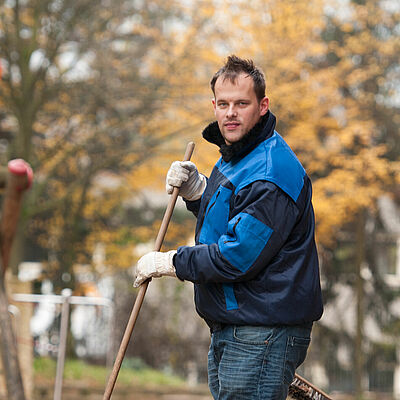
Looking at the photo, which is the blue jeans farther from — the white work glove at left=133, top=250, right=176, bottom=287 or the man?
the white work glove at left=133, top=250, right=176, bottom=287

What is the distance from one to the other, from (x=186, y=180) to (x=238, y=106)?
0.57 m

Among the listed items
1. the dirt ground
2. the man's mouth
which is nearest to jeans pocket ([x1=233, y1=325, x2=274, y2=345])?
the man's mouth

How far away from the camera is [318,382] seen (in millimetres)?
13977

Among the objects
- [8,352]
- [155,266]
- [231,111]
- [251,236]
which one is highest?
[231,111]

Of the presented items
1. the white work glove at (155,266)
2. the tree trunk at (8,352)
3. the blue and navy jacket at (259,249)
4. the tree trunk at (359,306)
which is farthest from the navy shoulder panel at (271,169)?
the tree trunk at (359,306)

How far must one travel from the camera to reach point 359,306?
13.1 metres

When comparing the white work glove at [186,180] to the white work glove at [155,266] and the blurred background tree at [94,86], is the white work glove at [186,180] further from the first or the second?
the blurred background tree at [94,86]

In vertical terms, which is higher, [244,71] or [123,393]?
[244,71]

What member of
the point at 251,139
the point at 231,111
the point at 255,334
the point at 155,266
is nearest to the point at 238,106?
the point at 231,111

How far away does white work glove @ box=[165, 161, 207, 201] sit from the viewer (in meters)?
3.39

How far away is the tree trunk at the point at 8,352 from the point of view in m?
5.73

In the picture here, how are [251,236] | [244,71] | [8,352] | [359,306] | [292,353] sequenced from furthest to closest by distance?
[359,306] < [8,352] < [244,71] < [292,353] < [251,236]

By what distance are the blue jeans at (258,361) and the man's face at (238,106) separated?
717mm

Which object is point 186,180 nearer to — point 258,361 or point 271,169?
point 271,169
